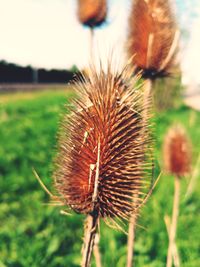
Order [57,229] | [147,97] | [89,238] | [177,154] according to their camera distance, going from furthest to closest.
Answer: [57,229], [177,154], [147,97], [89,238]

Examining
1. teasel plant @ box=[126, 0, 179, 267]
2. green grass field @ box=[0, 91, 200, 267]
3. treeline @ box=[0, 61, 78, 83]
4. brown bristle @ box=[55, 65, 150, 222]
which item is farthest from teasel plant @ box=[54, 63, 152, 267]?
treeline @ box=[0, 61, 78, 83]

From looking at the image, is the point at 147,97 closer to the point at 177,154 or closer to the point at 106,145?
the point at 106,145

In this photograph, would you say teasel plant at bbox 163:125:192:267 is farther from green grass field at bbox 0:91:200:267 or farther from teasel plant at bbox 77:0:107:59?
teasel plant at bbox 77:0:107:59

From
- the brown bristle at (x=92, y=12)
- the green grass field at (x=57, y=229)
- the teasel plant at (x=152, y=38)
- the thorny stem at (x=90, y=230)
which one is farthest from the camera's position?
the green grass field at (x=57, y=229)

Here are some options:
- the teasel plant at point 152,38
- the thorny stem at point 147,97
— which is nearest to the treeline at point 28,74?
the teasel plant at point 152,38

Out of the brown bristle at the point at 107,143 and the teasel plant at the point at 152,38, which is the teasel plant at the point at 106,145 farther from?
the teasel plant at the point at 152,38

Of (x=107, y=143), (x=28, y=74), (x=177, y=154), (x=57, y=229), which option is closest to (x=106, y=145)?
(x=107, y=143)

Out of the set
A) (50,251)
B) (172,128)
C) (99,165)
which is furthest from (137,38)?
(50,251)
